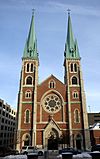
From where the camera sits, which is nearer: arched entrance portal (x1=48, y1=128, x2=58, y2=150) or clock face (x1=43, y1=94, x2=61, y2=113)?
arched entrance portal (x1=48, y1=128, x2=58, y2=150)

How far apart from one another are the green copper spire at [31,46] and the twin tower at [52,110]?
3.72 ft

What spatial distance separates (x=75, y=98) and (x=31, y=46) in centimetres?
2072

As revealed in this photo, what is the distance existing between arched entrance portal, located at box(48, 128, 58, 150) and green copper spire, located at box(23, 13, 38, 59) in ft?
70.9

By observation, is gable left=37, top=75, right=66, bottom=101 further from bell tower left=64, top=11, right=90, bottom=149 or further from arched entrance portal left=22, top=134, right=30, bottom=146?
arched entrance portal left=22, top=134, right=30, bottom=146

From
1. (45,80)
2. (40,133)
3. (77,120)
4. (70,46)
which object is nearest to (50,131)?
(40,133)

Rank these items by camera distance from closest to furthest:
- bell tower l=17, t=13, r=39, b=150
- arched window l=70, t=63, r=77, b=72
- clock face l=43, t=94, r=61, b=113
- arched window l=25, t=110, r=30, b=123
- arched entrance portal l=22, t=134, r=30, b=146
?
arched entrance portal l=22, t=134, r=30, b=146
bell tower l=17, t=13, r=39, b=150
arched window l=25, t=110, r=30, b=123
clock face l=43, t=94, r=61, b=113
arched window l=70, t=63, r=77, b=72

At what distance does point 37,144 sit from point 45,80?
16.2 meters

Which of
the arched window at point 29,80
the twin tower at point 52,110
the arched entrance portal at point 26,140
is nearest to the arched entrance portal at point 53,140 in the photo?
the twin tower at point 52,110

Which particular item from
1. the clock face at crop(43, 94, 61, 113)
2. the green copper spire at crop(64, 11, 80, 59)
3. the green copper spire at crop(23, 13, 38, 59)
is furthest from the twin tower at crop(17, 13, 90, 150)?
the green copper spire at crop(64, 11, 80, 59)

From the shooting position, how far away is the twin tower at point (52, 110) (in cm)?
4466

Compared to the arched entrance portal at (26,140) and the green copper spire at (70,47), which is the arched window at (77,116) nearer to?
the arched entrance portal at (26,140)

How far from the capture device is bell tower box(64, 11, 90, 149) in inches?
1769

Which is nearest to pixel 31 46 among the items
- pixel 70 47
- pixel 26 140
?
pixel 70 47

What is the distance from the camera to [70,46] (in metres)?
57.6
